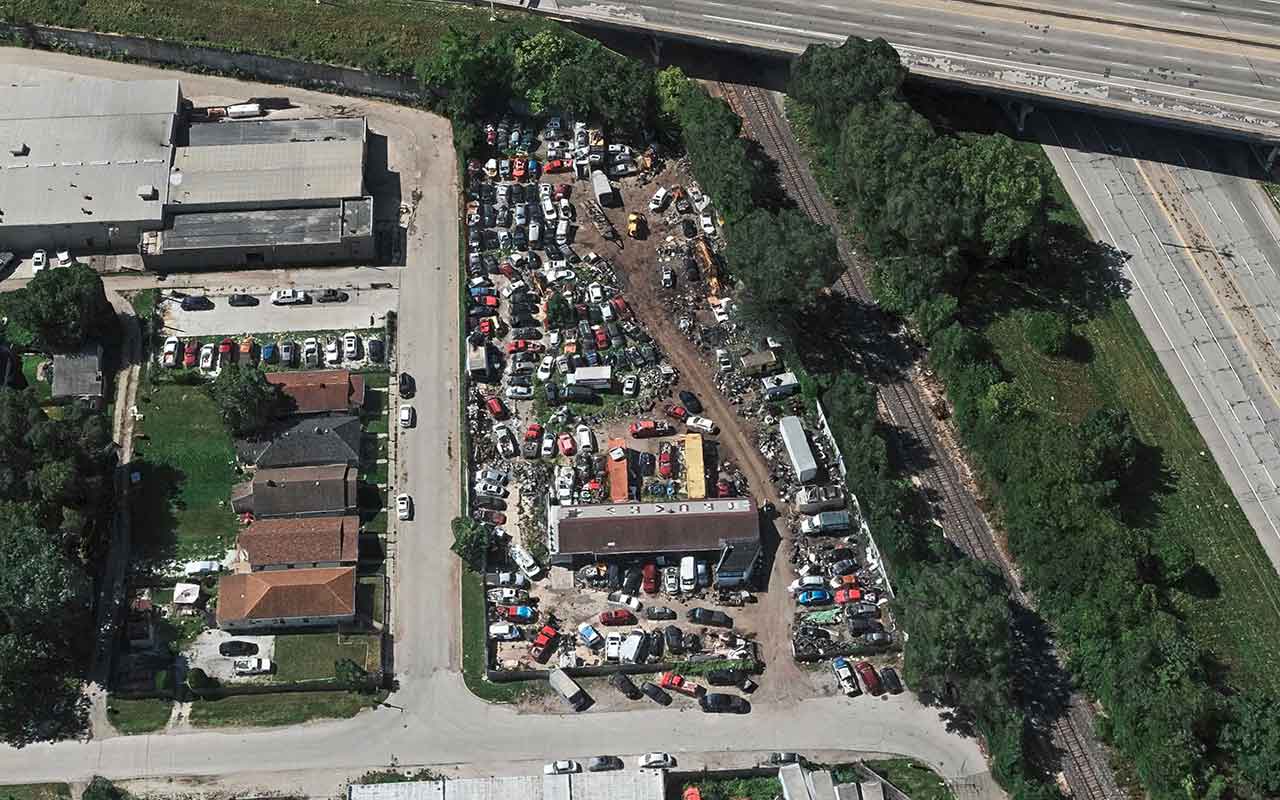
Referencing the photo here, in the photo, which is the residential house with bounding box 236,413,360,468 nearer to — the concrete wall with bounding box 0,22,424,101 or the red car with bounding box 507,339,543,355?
the red car with bounding box 507,339,543,355

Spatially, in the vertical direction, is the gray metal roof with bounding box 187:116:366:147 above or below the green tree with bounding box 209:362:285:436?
above

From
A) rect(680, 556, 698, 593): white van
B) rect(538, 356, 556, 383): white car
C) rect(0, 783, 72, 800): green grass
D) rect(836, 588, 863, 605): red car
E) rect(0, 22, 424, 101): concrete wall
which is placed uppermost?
rect(0, 22, 424, 101): concrete wall

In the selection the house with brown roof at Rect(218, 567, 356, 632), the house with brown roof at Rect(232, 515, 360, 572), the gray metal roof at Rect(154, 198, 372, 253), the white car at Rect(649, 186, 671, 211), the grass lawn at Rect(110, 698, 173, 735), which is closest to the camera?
the grass lawn at Rect(110, 698, 173, 735)

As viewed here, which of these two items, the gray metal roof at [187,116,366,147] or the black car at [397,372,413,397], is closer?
the black car at [397,372,413,397]

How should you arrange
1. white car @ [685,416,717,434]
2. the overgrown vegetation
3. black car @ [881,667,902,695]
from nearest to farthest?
the overgrown vegetation → black car @ [881,667,902,695] → white car @ [685,416,717,434]

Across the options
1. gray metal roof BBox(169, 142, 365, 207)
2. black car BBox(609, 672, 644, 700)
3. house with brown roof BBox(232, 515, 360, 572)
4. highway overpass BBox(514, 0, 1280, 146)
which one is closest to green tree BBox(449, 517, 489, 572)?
house with brown roof BBox(232, 515, 360, 572)

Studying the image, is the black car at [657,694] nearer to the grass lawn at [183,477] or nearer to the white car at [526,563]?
the white car at [526,563]
